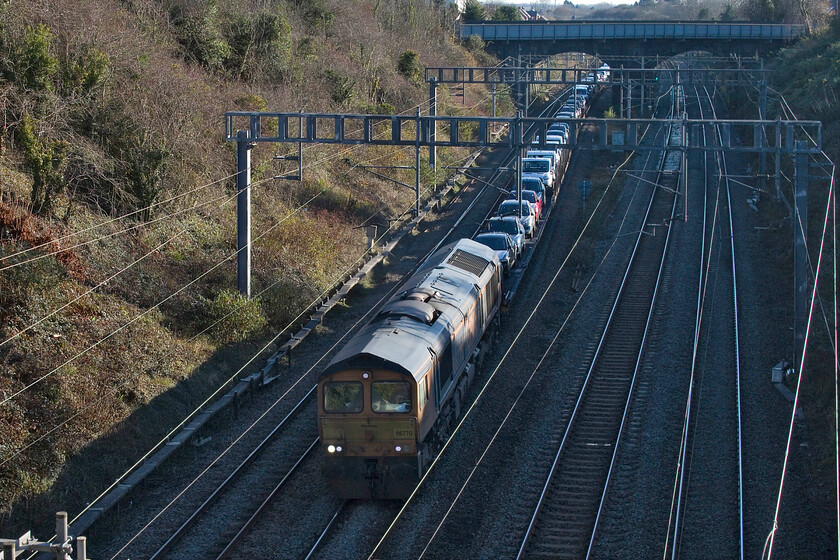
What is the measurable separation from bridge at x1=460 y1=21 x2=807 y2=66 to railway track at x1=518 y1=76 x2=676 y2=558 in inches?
1305

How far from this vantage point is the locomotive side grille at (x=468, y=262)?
2067 cm

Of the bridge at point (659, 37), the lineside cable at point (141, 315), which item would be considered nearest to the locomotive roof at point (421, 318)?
the lineside cable at point (141, 315)

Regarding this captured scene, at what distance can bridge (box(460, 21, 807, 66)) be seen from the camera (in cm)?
5747

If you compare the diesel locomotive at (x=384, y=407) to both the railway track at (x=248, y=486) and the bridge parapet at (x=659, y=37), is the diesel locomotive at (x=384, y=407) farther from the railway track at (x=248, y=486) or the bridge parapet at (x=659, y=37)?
the bridge parapet at (x=659, y=37)

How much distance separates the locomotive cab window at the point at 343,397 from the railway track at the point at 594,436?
10.2 feet

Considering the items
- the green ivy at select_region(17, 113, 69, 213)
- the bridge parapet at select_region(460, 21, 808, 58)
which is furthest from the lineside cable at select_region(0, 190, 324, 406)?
the bridge parapet at select_region(460, 21, 808, 58)

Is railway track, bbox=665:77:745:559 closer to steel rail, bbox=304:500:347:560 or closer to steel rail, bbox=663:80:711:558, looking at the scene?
steel rail, bbox=663:80:711:558

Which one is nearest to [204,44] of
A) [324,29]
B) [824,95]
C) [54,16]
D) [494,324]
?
[54,16]

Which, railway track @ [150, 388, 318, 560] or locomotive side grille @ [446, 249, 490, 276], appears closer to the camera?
railway track @ [150, 388, 318, 560]

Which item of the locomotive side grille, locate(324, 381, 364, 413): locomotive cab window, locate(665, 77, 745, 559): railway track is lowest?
locate(665, 77, 745, 559): railway track

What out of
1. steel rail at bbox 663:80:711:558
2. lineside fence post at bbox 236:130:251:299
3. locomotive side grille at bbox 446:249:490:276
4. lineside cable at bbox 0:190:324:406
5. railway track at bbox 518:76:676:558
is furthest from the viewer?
lineside fence post at bbox 236:130:251:299

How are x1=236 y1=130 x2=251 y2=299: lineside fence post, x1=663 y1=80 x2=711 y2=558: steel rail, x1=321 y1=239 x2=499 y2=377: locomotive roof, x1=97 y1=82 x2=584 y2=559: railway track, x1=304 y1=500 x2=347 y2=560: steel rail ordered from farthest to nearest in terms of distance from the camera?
x1=236 y1=130 x2=251 y2=299: lineside fence post
x1=321 y1=239 x2=499 y2=377: locomotive roof
x1=663 y1=80 x2=711 y2=558: steel rail
x1=97 y1=82 x2=584 y2=559: railway track
x1=304 y1=500 x2=347 y2=560: steel rail

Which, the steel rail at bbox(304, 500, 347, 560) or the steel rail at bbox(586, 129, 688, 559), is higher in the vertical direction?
the steel rail at bbox(586, 129, 688, 559)

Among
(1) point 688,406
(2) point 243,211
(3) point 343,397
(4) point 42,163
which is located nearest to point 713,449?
(1) point 688,406
